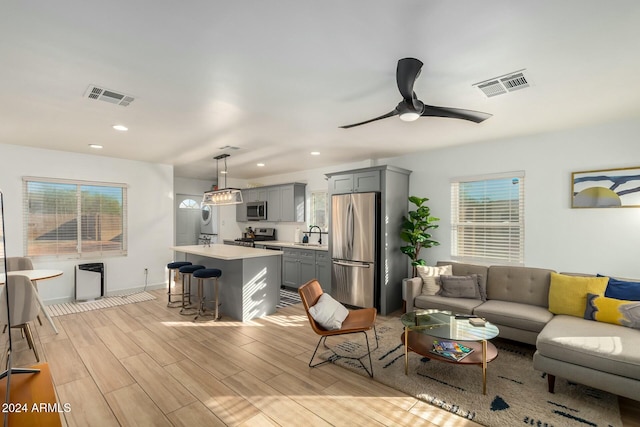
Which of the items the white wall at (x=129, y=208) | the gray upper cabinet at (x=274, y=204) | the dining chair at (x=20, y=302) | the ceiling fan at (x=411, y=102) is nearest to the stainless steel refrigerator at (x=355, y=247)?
the gray upper cabinet at (x=274, y=204)

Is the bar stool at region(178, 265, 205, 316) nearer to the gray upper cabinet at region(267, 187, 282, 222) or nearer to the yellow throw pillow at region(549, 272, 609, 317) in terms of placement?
the gray upper cabinet at region(267, 187, 282, 222)

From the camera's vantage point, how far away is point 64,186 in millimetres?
5348

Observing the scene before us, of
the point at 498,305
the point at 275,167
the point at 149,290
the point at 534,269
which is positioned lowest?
the point at 149,290

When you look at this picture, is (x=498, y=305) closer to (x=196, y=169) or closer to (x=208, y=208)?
(x=196, y=169)

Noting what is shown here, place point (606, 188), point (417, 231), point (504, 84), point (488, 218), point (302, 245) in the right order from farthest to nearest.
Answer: point (302, 245), point (417, 231), point (488, 218), point (606, 188), point (504, 84)

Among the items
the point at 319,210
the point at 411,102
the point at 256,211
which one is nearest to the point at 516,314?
the point at 411,102

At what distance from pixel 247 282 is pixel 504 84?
3.83 m

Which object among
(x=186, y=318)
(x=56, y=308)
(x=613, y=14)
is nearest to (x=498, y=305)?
(x=613, y=14)

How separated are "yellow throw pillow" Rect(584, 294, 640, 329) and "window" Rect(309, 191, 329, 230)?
444cm

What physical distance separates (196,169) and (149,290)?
2758mm

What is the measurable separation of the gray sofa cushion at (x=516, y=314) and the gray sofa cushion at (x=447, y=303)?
92mm

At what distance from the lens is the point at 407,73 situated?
216 cm

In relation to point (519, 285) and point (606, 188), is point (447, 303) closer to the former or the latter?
point (519, 285)

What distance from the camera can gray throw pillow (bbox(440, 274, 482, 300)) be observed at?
402cm
